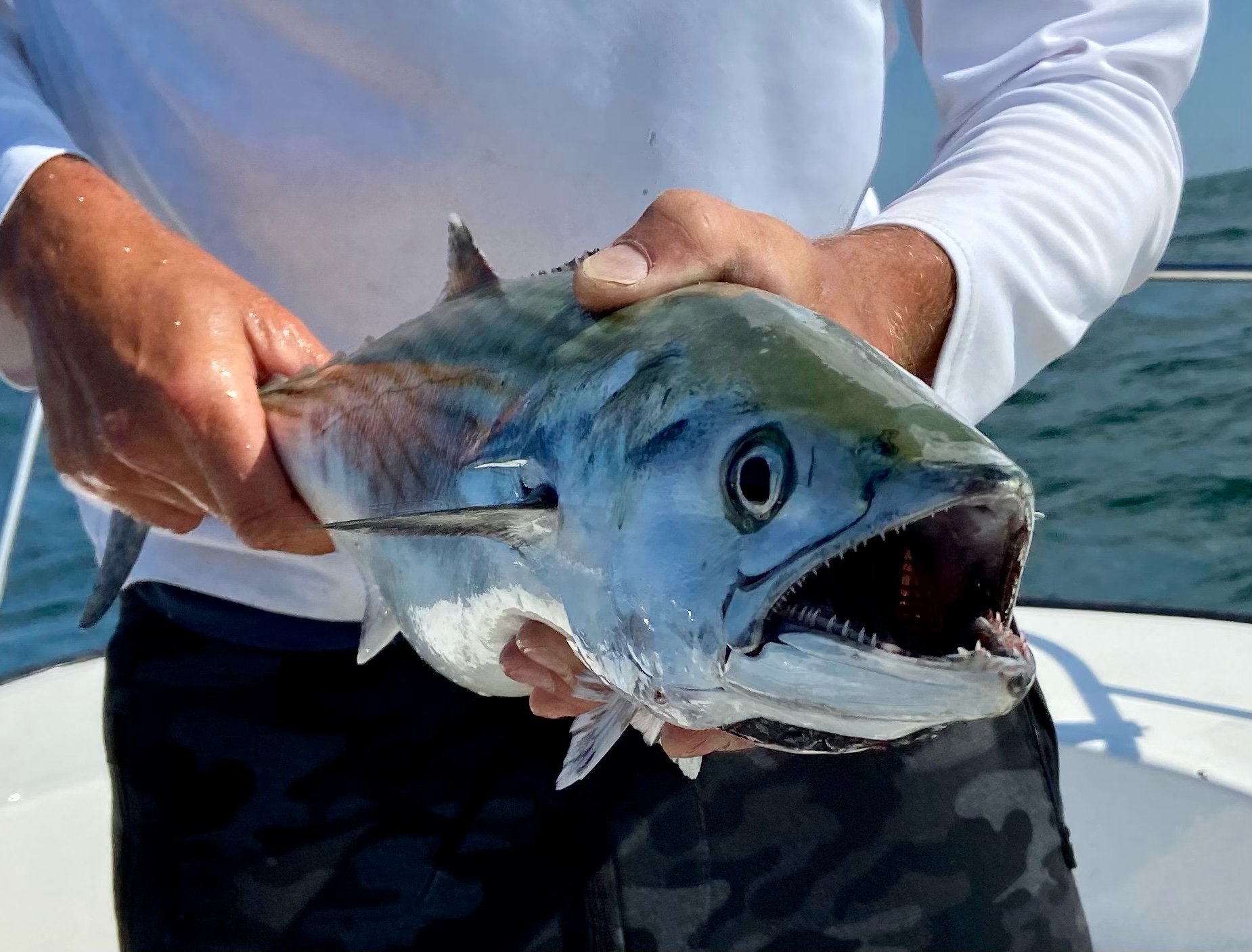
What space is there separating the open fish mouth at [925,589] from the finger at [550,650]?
0.37 metres

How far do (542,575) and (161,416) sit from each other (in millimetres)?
593

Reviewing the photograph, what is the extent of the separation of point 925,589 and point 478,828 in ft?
3.66

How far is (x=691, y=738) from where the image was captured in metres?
1.25

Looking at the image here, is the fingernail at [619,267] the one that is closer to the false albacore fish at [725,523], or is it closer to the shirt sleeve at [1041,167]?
the false albacore fish at [725,523]

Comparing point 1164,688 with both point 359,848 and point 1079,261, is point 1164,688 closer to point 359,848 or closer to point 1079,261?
point 1079,261

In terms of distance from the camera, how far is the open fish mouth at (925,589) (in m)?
0.85

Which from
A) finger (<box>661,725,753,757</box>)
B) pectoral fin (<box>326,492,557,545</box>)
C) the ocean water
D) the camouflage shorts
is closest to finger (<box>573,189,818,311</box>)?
pectoral fin (<box>326,492,557,545</box>)

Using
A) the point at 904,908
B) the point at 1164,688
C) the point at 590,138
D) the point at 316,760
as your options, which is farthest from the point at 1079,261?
the point at 1164,688

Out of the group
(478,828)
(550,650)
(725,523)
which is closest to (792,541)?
(725,523)

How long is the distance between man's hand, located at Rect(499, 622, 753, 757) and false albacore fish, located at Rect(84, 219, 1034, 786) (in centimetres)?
3

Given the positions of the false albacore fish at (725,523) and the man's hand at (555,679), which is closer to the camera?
the false albacore fish at (725,523)

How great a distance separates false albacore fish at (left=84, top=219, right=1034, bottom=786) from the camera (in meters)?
0.83

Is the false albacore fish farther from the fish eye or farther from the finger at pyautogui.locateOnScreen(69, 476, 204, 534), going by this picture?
the finger at pyautogui.locateOnScreen(69, 476, 204, 534)

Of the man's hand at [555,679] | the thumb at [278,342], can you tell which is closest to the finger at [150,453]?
the thumb at [278,342]
